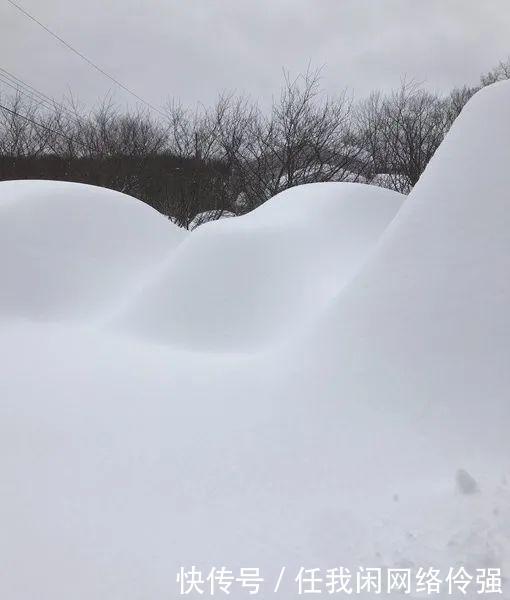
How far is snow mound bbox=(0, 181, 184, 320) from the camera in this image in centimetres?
412

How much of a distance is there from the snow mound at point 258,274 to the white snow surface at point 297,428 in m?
0.08

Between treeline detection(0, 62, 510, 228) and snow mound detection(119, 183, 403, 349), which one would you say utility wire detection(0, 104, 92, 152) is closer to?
treeline detection(0, 62, 510, 228)

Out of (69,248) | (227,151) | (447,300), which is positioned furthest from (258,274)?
(227,151)

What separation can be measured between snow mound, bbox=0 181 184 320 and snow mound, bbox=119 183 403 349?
2.65ft

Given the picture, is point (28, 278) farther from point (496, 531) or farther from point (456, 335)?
point (496, 531)

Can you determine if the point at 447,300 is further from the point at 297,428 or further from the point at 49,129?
the point at 49,129

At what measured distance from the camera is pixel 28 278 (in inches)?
166

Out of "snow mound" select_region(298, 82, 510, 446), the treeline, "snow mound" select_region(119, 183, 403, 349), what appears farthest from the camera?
the treeline

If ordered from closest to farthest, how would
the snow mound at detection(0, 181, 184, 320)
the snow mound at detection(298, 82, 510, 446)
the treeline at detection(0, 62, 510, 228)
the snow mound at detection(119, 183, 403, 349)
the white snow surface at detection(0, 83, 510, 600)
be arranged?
the white snow surface at detection(0, 83, 510, 600), the snow mound at detection(298, 82, 510, 446), the snow mound at detection(119, 183, 403, 349), the snow mound at detection(0, 181, 184, 320), the treeline at detection(0, 62, 510, 228)

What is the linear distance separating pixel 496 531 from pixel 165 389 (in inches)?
72.3

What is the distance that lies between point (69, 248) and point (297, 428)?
360cm

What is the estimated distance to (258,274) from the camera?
404cm

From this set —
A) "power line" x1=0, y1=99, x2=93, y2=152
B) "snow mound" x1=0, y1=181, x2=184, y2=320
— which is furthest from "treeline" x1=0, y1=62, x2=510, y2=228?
"snow mound" x1=0, y1=181, x2=184, y2=320

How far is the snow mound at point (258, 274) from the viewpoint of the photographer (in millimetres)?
3574
